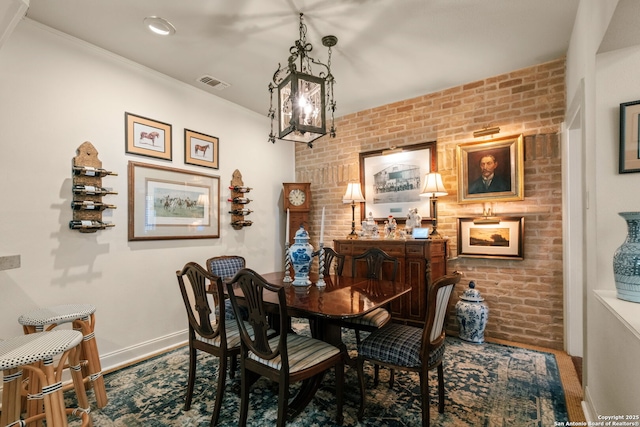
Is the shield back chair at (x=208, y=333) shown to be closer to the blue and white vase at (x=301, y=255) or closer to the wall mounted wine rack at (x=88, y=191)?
the blue and white vase at (x=301, y=255)

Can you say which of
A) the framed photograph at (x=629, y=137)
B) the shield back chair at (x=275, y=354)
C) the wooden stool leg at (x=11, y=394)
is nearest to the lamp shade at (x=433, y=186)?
the framed photograph at (x=629, y=137)

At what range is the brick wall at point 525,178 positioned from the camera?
2.98 meters

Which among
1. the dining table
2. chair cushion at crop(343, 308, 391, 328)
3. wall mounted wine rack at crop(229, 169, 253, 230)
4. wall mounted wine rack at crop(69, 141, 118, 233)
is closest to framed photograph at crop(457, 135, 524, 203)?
the dining table

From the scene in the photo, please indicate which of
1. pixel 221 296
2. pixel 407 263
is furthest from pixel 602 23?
pixel 221 296

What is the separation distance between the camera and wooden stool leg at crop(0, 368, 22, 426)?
5.15ft

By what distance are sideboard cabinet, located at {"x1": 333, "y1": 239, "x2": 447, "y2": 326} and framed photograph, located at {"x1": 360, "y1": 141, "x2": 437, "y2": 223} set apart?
0.60m

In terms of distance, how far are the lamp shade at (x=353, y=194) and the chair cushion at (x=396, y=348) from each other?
2.18 metres

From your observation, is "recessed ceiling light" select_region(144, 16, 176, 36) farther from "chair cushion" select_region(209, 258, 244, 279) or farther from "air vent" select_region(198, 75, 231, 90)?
"chair cushion" select_region(209, 258, 244, 279)

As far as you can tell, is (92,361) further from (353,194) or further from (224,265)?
(353,194)

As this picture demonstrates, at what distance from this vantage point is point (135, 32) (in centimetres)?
254

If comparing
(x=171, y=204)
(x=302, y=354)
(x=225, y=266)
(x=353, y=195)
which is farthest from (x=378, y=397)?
(x=171, y=204)

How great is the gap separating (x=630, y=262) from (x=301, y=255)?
1.83 metres

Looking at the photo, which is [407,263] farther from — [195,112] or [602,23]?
[195,112]

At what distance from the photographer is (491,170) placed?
3.25 metres
